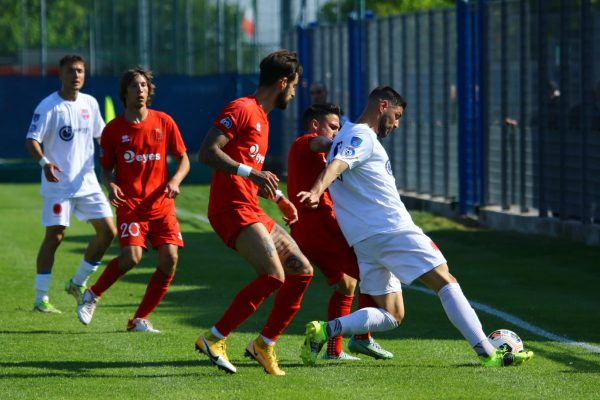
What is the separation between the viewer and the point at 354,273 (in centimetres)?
870

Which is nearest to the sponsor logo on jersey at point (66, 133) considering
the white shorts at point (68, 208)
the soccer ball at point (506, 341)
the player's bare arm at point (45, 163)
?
the player's bare arm at point (45, 163)

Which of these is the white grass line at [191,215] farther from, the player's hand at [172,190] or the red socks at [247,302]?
the red socks at [247,302]

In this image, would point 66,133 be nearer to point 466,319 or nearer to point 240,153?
point 240,153

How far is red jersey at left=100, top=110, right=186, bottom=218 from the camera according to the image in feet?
32.9

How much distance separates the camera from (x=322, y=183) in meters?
7.72

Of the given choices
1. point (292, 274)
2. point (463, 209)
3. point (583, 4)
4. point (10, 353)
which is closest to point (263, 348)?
point (292, 274)

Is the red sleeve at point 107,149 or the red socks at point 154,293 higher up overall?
the red sleeve at point 107,149

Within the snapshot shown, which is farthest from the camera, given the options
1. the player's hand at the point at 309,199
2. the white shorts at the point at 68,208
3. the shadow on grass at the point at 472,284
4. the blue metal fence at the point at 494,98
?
the blue metal fence at the point at 494,98

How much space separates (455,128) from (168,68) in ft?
81.9

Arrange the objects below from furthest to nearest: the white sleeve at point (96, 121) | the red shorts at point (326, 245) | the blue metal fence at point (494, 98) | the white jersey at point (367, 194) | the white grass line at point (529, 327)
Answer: the blue metal fence at point (494, 98) → the white sleeve at point (96, 121) → the white grass line at point (529, 327) → the red shorts at point (326, 245) → the white jersey at point (367, 194)

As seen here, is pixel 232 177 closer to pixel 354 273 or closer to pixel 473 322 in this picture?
A: pixel 354 273

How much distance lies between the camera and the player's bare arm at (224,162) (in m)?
7.79

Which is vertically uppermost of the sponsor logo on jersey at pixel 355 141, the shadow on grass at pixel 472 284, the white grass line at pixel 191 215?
the sponsor logo on jersey at pixel 355 141

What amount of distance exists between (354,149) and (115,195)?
258 cm
